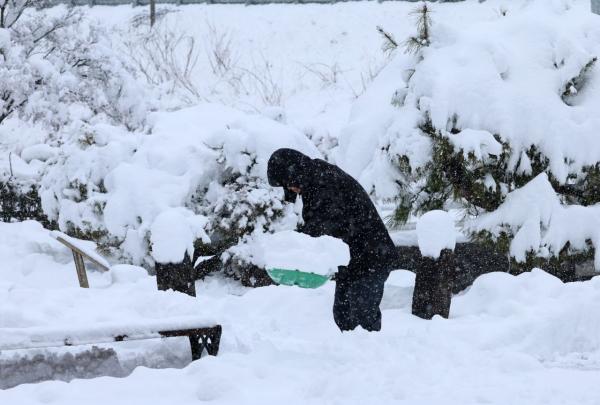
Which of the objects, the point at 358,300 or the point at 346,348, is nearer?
the point at 346,348

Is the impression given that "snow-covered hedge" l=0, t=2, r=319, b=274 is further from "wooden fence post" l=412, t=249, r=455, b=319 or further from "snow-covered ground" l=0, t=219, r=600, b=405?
"wooden fence post" l=412, t=249, r=455, b=319

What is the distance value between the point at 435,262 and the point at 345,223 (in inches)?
64.1

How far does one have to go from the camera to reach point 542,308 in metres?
6.06

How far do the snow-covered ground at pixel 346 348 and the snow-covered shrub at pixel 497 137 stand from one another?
0.62 meters

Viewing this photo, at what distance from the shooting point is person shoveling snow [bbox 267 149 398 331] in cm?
521

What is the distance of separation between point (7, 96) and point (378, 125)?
296 inches

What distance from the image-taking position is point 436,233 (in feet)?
21.6

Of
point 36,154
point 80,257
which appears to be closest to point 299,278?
point 80,257

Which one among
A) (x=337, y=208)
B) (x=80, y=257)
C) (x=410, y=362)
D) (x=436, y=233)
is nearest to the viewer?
(x=410, y=362)

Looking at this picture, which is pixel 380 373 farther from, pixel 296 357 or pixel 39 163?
pixel 39 163

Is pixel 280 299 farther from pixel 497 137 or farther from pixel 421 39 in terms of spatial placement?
pixel 421 39

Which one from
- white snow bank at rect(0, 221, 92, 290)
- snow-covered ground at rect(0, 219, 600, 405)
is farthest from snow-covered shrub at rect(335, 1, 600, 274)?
white snow bank at rect(0, 221, 92, 290)

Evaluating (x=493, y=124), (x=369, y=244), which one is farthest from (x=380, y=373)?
(x=493, y=124)

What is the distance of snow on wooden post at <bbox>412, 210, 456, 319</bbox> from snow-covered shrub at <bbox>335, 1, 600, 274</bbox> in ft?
1.76
